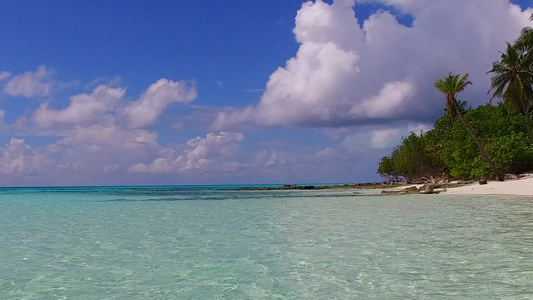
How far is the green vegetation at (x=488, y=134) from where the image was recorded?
43.2 m

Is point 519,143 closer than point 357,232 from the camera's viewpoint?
No

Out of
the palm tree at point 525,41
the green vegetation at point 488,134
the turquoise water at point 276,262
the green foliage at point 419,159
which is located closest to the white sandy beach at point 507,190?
the green vegetation at point 488,134

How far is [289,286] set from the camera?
756 cm

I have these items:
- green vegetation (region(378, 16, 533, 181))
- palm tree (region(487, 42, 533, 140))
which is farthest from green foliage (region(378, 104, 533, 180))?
palm tree (region(487, 42, 533, 140))

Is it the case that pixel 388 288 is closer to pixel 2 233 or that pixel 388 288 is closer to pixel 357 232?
pixel 357 232

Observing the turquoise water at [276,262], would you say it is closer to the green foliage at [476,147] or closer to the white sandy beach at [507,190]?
the white sandy beach at [507,190]

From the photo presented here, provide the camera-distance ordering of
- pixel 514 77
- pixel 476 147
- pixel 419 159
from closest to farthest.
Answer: pixel 514 77, pixel 476 147, pixel 419 159

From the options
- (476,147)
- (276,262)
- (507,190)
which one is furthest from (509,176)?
(276,262)

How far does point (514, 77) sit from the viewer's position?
42.8 metres

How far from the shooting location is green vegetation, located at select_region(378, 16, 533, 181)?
43188 mm

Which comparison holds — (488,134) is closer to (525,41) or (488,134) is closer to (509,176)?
(509,176)

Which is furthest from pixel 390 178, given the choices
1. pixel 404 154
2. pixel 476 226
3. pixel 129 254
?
pixel 129 254

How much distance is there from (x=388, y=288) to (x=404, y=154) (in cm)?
7891

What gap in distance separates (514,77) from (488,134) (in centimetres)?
1661
